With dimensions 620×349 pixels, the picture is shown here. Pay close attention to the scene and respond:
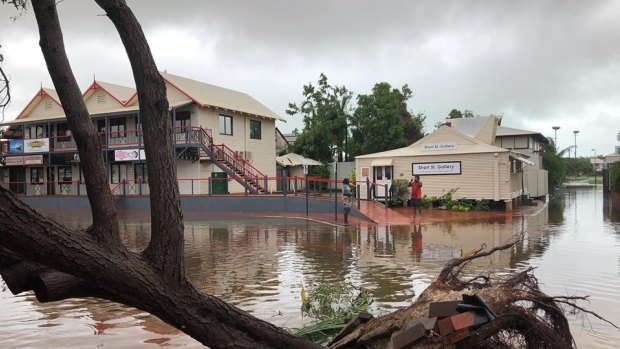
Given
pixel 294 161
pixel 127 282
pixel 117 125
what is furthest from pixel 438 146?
pixel 127 282

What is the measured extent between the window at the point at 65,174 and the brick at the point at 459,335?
120 feet

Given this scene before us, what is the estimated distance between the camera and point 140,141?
30000 millimetres

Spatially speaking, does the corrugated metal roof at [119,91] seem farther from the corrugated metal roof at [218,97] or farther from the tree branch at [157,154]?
the tree branch at [157,154]

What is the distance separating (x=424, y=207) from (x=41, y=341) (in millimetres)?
19996

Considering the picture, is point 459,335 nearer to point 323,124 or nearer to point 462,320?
point 462,320

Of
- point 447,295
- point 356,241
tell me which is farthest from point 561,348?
point 356,241

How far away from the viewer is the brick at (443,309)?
12.5ft

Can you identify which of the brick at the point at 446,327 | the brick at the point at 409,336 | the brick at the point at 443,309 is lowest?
the brick at the point at 409,336

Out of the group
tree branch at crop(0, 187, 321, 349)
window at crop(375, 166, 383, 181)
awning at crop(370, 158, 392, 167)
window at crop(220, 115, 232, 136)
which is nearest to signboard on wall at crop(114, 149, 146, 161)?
window at crop(220, 115, 232, 136)

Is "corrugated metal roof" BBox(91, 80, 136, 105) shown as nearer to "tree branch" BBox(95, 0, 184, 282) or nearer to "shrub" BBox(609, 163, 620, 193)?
"shrub" BBox(609, 163, 620, 193)

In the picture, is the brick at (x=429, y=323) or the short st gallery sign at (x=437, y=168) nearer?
the brick at (x=429, y=323)

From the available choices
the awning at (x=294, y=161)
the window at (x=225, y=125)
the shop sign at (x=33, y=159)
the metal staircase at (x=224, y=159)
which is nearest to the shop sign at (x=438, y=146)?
the metal staircase at (x=224, y=159)

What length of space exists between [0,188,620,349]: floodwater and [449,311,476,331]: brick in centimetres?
269

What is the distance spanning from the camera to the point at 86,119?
134 inches
